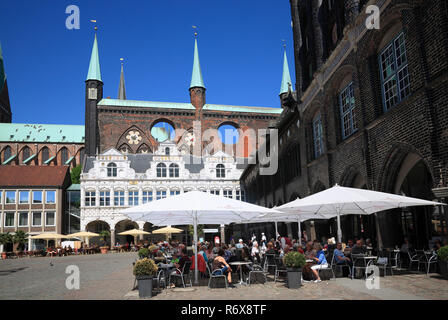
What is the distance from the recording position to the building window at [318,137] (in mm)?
21312

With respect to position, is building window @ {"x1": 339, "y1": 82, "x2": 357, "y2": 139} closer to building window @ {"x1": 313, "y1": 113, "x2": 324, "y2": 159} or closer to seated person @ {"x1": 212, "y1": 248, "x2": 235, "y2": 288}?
building window @ {"x1": 313, "y1": 113, "x2": 324, "y2": 159}

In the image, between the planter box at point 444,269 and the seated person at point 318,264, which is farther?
the seated person at point 318,264

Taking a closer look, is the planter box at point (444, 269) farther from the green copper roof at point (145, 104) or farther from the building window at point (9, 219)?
the green copper roof at point (145, 104)

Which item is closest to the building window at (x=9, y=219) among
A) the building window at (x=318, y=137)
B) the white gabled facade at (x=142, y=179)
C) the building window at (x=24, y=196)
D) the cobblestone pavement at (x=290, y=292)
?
the building window at (x=24, y=196)

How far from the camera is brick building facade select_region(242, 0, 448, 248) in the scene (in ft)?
35.7

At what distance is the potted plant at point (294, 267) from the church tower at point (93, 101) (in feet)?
164

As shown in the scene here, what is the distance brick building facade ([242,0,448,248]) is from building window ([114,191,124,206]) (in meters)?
28.4

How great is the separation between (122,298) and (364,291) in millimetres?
5296

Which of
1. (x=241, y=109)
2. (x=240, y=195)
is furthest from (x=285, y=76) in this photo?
(x=240, y=195)

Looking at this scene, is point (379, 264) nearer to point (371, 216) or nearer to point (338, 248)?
point (338, 248)

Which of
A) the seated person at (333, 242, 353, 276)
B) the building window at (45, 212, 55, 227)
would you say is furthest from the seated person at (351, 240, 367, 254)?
the building window at (45, 212, 55, 227)

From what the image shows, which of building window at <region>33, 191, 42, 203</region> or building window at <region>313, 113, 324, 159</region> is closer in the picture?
building window at <region>313, 113, 324, 159</region>

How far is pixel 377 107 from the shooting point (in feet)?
47.5

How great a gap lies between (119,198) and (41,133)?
39.9m
